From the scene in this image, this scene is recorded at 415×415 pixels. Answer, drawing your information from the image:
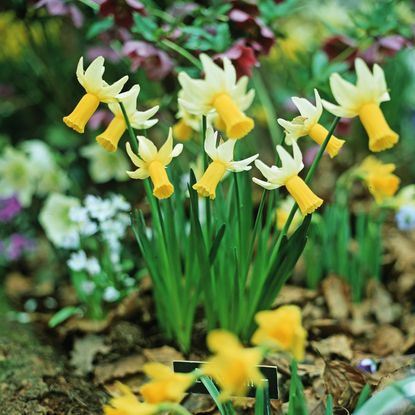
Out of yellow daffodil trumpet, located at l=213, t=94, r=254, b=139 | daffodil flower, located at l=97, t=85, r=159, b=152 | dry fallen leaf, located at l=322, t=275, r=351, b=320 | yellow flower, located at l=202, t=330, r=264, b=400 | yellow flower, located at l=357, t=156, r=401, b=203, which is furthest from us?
dry fallen leaf, located at l=322, t=275, r=351, b=320

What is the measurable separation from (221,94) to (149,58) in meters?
0.51

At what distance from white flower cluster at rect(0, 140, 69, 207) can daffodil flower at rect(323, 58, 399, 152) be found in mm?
1026

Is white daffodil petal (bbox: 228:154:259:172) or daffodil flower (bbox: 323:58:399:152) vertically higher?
daffodil flower (bbox: 323:58:399:152)

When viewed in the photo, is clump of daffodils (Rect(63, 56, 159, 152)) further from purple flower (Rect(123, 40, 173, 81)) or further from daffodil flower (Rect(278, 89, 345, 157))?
purple flower (Rect(123, 40, 173, 81))

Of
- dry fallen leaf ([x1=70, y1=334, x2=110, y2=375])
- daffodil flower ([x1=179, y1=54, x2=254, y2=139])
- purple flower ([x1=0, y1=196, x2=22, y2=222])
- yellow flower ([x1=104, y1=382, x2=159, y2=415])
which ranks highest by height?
daffodil flower ([x1=179, y1=54, x2=254, y2=139])

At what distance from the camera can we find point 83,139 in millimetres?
2100

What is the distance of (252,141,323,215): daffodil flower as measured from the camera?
94 centimetres

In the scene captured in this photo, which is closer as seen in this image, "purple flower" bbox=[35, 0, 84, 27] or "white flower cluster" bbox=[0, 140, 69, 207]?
"purple flower" bbox=[35, 0, 84, 27]

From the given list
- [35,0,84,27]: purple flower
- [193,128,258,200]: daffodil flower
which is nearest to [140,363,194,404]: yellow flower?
[193,128,258,200]: daffodil flower

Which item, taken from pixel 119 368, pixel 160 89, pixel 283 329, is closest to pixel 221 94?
pixel 283 329

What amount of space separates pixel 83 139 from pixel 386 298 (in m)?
1.21

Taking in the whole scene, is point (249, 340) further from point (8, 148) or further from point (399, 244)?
point (8, 148)

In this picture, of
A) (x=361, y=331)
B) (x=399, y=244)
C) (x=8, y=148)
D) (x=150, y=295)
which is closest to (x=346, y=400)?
(x=361, y=331)

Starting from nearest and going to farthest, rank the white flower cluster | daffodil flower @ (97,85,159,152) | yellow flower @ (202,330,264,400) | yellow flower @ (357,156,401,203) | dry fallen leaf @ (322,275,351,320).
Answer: yellow flower @ (202,330,264,400) → daffodil flower @ (97,85,159,152) → yellow flower @ (357,156,401,203) → dry fallen leaf @ (322,275,351,320) → the white flower cluster
